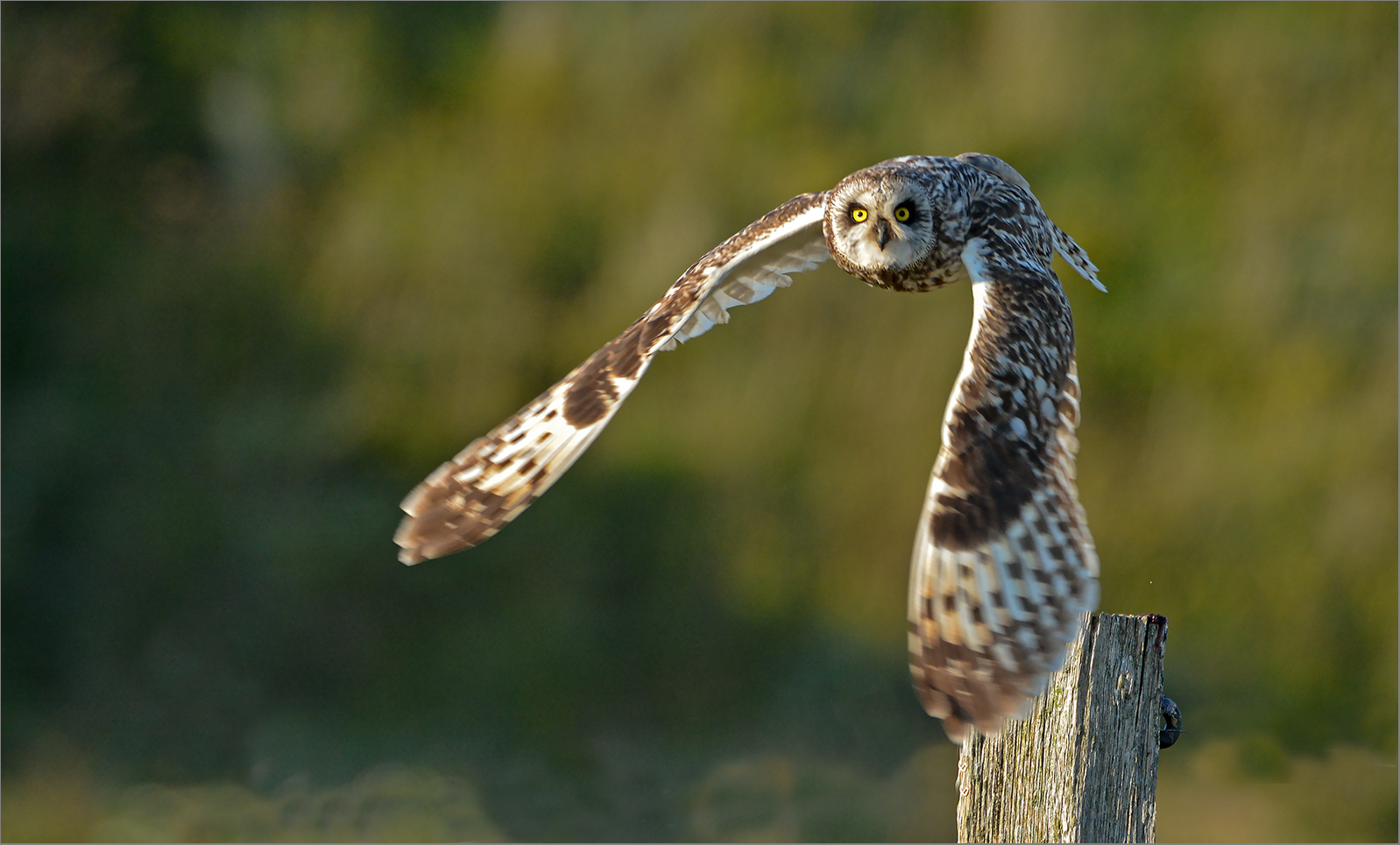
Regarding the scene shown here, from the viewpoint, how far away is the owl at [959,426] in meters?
2.13

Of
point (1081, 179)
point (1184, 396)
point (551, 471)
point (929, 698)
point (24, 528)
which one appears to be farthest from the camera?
point (24, 528)

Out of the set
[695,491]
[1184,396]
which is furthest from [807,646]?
[1184,396]

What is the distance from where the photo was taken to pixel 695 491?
22.3 ft

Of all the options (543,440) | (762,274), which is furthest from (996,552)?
(762,274)

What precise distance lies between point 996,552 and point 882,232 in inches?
37.5

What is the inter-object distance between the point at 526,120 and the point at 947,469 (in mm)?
5831

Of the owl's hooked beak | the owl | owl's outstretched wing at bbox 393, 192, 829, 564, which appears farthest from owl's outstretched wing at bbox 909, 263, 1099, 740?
owl's outstretched wing at bbox 393, 192, 829, 564

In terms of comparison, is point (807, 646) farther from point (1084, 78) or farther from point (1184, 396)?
point (1084, 78)

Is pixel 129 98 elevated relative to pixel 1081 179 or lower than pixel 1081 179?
elevated

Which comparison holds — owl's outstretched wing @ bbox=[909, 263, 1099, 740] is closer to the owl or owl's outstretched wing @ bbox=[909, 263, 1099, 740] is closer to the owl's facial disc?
the owl

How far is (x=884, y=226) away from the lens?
2.87m

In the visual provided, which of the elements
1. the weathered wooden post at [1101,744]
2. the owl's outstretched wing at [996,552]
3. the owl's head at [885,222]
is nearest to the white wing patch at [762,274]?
the owl's head at [885,222]

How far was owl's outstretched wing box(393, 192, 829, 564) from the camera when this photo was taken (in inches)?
110

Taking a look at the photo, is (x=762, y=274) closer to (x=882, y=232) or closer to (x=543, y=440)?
(x=882, y=232)
